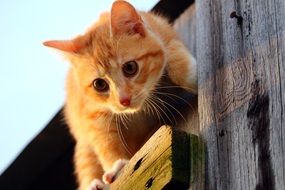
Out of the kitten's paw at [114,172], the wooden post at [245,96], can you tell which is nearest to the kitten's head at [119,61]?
the kitten's paw at [114,172]

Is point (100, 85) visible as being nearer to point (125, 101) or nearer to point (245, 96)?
point (125, 101)

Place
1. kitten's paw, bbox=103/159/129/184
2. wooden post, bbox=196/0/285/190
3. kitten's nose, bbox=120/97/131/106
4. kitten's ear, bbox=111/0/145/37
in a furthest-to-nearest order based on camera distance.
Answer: kitten's ear, bbox=111/0/145/37 → kitten's nose, bbox=120/97/131/106 → kitten's paw, bbox=103/159/129/184 → wooden post, bbox=196/0/285/190

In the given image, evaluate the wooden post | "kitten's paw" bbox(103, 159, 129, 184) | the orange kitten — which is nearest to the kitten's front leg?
the orange kitten

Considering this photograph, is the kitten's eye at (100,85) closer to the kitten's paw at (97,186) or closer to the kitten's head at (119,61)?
the kitten's head at (119,61)

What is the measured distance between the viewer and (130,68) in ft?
8.53

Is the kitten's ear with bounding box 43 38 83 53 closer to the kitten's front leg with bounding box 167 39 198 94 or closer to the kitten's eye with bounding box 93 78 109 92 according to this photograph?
the kitten's eye with bounding box 93 78 109 92

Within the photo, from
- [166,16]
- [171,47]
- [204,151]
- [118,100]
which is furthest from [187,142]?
[166,16]

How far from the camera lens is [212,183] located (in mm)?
1771

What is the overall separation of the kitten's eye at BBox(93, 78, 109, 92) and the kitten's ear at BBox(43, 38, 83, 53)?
206 millimetres

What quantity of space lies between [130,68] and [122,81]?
0.31ft

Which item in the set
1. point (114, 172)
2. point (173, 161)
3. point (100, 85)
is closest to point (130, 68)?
point (100, 85)

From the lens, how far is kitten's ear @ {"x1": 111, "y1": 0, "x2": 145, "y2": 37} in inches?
101

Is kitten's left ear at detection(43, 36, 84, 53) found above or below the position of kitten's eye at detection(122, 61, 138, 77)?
above

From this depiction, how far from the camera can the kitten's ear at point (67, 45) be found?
2.73 meters
